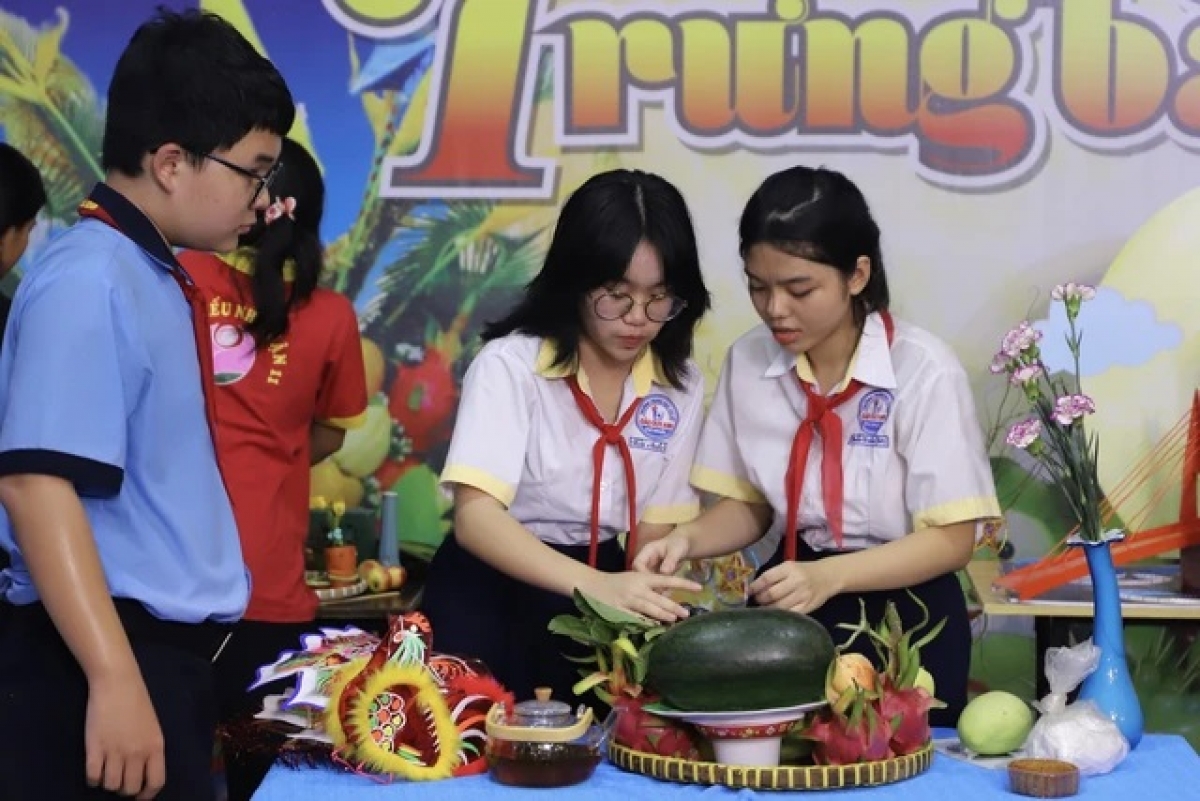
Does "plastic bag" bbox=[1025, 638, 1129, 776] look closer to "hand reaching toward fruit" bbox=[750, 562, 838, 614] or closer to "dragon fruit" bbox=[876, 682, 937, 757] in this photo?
"dragon fruit" bbox=[876, 682, 937, 757]

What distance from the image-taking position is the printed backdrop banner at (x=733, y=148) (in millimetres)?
4012

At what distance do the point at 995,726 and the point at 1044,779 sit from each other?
0.18 m

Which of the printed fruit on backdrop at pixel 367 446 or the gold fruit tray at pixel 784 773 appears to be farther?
the printed fruit on backdrop at pixel 367 446

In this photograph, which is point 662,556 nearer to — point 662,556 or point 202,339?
point 662,556

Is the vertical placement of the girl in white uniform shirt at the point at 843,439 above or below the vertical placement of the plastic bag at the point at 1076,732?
above

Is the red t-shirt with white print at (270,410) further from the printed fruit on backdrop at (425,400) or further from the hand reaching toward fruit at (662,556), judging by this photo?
the hand reaching toward fruit at (662,556)

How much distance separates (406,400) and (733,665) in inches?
80.9

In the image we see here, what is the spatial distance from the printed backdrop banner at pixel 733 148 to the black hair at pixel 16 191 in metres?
0.32

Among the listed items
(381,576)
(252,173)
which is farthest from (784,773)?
(381,576)

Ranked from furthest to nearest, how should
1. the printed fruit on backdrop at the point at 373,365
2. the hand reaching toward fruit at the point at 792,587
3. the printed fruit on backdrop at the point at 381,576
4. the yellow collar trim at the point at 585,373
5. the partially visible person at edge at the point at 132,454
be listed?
the printed fruit on backdrop at the point at 373,365 < the printed fruit on backdrop at the point at 381,576 < the yellow collar trim at the point at 585,373 < the hand reaching toward fruit at the point at 792,587 < the partially visible person at edge at the point at 132,454

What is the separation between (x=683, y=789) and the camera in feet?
7.23

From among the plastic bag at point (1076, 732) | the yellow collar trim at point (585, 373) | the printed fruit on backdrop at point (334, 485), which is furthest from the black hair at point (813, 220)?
the printed fruit on backdrop at point (334, 485)

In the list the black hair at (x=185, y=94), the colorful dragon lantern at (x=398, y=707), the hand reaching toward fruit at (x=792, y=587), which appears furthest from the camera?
the hand reaching toward fruit at (x=792, y=587)

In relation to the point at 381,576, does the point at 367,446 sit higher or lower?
higher
